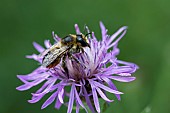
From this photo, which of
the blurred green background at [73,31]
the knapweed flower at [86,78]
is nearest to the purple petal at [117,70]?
the knapweed flower at [86,78]

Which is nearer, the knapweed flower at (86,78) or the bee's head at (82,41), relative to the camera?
the knapweed flower at (86,78)

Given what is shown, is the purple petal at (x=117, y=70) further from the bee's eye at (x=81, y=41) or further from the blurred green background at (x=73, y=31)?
the blurred green background at (x=73, y=31)

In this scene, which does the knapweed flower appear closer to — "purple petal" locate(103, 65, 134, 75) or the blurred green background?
"purple petal" locate(103, 65, 134, 75)

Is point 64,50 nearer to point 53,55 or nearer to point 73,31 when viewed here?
point 53,55

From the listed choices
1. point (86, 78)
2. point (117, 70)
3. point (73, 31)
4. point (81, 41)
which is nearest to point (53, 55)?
point (81, 41)

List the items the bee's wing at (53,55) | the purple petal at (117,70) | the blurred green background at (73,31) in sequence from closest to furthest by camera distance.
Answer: the bee's wing at (53,55) → the purple petal at (117,70) → the blurred green background at (73,31)

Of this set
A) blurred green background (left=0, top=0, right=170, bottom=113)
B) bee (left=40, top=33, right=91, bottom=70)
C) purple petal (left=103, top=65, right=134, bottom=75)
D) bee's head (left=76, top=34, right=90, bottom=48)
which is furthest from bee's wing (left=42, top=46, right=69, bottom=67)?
blurred green background (left=0, top=0, right=170, bottom=113)
